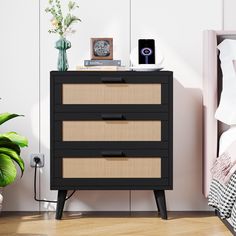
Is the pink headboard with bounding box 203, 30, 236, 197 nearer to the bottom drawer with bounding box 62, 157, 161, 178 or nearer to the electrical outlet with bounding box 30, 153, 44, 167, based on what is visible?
the bottom drawer with bounding box 62, 157, 161, 178

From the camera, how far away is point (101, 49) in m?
3.66

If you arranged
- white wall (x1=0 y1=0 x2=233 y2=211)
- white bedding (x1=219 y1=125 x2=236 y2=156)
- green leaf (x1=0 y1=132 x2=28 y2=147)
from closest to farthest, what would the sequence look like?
white bedding (x1=219 y1=125 x2=236 y2=156), green leaf (x1=0 y1=132 x2=28 y2=147), white wall (x1=0 y1=0 x2=233 y2=211)

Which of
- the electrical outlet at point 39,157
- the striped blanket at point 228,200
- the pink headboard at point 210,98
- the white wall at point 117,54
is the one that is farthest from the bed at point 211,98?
the electrical outlet at point 39,157

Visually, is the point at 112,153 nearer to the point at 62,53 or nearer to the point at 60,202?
the point at 60,202

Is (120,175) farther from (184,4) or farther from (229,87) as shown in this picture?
(184,4)

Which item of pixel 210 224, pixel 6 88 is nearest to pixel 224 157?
pixel 210 224

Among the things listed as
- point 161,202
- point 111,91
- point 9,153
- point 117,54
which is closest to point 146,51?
point 117,54

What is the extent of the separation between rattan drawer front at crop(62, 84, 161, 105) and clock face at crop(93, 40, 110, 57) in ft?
0.93

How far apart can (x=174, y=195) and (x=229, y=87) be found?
0.76 meters

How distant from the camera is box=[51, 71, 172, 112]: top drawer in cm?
345

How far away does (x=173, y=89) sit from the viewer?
379cm

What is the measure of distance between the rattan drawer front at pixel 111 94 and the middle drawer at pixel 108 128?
0.08m

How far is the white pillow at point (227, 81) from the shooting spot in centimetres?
343

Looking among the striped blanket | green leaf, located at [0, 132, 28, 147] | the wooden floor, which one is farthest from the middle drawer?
the striped blanket
